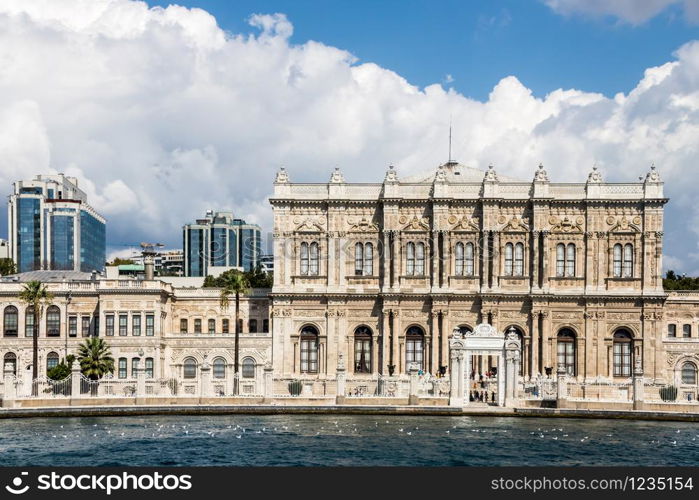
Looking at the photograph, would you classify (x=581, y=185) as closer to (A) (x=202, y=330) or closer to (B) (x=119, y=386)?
(A) (x=202, y=330)

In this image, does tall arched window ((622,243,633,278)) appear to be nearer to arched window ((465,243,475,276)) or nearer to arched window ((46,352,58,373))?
arched window ((465,243,475,276))

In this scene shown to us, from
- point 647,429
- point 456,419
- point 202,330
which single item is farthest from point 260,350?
point 647,429

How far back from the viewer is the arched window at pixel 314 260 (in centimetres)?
6350

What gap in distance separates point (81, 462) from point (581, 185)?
37805mm

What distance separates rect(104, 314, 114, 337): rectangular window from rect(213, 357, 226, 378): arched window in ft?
21.3

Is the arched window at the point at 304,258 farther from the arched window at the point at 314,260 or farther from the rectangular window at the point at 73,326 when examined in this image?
the rectangular window at the point at 73,326

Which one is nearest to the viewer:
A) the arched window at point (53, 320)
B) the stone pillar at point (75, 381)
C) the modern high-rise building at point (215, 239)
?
the stone pillar at point (75, 381)

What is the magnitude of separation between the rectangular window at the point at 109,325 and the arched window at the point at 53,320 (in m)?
3.31

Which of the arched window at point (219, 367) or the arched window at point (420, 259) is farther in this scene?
the arched window at point (219, 367)

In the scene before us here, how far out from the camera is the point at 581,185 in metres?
62.8

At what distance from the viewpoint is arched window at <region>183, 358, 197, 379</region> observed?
64375 millimetres

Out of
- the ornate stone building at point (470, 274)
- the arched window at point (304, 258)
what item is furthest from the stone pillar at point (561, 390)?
the arched window at point (304, 258)

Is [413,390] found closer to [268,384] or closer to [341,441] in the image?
[268,384]

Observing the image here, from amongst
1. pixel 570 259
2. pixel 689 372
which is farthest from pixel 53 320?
pixel 689 372
